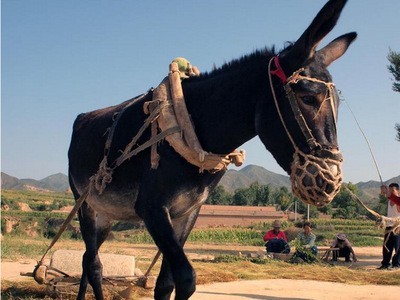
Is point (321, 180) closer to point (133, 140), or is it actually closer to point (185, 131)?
point (185, 131)

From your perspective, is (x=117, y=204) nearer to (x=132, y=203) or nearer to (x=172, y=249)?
(x=132, y=203)

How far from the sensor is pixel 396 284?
901 cm

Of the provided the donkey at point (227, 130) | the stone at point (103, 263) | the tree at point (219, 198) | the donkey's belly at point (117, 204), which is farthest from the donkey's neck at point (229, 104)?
the tree at point (219, 198)

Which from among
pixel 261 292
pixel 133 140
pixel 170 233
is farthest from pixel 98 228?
pixel 261 292

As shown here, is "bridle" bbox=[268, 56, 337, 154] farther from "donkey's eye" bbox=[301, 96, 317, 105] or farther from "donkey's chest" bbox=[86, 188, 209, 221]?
"donkey's chest" bbox=[86, 188, 209, 221]

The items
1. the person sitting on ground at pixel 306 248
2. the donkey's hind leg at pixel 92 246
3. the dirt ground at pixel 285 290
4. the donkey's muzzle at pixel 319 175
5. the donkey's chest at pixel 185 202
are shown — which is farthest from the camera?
the person sitting on ground at pixel 306 248

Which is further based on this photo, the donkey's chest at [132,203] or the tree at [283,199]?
the tree at [283,199]

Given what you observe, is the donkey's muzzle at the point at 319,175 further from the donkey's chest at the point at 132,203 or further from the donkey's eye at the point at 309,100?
the donkey's chest at the point at 132,203

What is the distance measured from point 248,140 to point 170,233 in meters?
0.83

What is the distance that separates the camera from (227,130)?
3.52m

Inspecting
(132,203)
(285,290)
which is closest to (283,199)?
(285,290)

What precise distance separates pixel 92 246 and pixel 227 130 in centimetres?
236

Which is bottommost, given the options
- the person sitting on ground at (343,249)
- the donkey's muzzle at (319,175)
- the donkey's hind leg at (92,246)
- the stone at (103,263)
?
the person sitting on ground at (343,249)

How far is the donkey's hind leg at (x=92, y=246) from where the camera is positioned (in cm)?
505
